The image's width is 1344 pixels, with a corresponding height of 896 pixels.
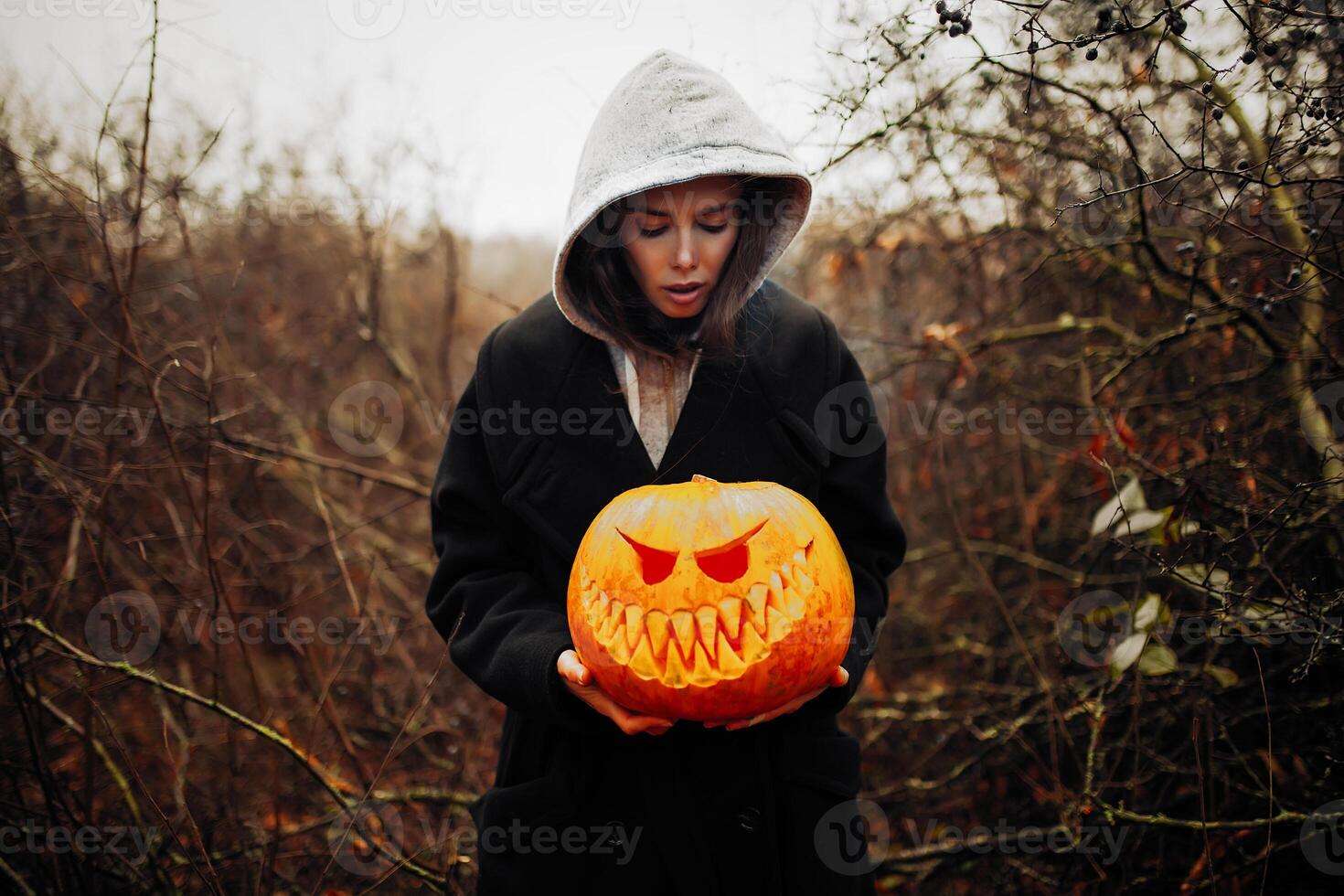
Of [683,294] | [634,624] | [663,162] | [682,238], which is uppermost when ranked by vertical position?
[663,162]

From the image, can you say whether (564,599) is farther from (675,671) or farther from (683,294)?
(683,294)

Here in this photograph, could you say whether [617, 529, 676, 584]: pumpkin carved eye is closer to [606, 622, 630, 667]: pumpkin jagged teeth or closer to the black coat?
[606, 622, 630, 667]: pumpkin jagged teeth

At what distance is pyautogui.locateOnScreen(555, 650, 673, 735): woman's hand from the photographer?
165 cm

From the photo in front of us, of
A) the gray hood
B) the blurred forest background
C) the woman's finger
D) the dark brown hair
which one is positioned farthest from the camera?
the blurred forest background

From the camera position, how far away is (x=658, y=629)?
63.3 inches

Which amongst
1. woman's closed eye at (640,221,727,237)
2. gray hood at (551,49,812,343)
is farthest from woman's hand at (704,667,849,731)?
woman's closed eye at (640,221,727,237)

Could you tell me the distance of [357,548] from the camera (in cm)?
428

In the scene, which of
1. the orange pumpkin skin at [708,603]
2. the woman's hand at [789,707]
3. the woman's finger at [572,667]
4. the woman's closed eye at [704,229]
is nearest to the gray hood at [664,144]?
the woman's closed eye at [704,229]

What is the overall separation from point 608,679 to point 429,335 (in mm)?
5648

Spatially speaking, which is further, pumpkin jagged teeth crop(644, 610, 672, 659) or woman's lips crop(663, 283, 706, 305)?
woman's lips crop(663, 283, 706, 305)

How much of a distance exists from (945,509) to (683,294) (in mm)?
3149

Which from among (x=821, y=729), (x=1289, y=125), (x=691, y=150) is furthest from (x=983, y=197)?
(x=821, y=729)

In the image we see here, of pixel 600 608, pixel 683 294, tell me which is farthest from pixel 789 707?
pixel 683 294

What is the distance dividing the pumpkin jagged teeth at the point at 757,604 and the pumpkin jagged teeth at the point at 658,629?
168mm
